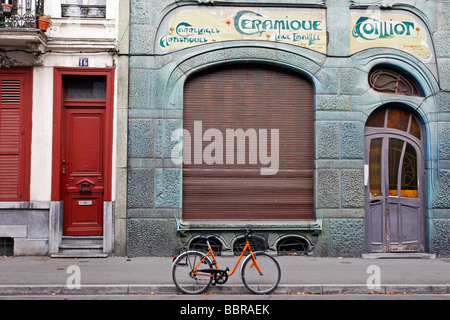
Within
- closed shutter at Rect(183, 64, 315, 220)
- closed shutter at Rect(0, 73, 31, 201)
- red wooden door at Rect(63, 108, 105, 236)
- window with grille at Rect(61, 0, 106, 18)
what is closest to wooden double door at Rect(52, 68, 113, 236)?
red wooden door at Rect(63, 108, 105, 236)

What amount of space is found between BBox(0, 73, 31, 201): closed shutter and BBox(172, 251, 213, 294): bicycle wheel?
481cm

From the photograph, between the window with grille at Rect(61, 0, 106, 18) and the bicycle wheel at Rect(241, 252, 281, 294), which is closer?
the bicycle wheel at Rect(241, 252, 281, 294)

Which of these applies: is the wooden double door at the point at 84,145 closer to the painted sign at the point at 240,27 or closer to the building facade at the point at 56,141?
the building facade at the point at 56,141

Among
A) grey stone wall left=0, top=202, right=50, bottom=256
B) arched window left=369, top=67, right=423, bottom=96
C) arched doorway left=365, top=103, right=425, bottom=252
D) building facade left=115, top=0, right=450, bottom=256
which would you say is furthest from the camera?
arched window left=369, top=67, right=423, bottom=96

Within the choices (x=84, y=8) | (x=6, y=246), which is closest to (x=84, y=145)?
(x=6, y=246)

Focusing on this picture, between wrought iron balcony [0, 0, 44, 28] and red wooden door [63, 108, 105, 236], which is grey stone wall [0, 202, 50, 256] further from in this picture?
wrought iron balcony [0, 0, 44, 28]

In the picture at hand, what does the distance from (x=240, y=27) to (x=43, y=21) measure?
4.39 m

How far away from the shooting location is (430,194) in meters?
10.7

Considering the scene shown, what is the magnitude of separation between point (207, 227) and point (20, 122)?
4903 millimetres

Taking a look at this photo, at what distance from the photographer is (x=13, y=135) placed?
10.4m

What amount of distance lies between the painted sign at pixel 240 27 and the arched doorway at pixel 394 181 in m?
2.38

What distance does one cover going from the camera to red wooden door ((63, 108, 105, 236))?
10562 mm

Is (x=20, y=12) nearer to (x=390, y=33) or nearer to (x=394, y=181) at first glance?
(x=390, y=33)

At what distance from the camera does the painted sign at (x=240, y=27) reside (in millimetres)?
10570
